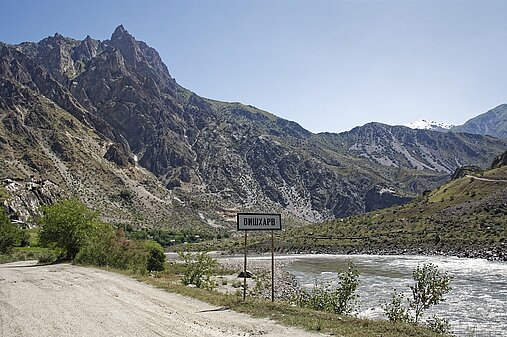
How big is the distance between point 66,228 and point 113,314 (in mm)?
29378

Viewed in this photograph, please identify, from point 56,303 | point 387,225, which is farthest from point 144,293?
point 387,225

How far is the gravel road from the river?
8049 mm

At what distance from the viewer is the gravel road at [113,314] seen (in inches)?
505

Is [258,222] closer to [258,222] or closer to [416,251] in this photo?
[258,222]

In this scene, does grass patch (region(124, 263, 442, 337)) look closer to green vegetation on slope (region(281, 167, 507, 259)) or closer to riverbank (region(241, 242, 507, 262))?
riverbank (region(241, 242, 507, 262))

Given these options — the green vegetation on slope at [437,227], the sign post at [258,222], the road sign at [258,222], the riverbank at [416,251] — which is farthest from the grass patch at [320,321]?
the green vegetation on slope at [437,227]

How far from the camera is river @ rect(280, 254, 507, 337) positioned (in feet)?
81.5

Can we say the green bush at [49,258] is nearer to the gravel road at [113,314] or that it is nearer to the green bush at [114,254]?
the green bush at [114,254]

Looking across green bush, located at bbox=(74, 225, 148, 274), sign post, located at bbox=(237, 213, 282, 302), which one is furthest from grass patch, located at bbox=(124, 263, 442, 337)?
green bush, located at bbox=(74, 225, 148, 274)

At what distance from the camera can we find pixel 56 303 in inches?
690

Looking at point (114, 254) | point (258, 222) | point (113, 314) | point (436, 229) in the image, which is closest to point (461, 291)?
point (258, 222)

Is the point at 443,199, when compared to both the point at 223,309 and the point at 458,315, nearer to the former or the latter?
the point at 458,315

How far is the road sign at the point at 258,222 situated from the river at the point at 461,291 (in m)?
8.06

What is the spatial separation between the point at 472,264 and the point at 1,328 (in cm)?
5676
